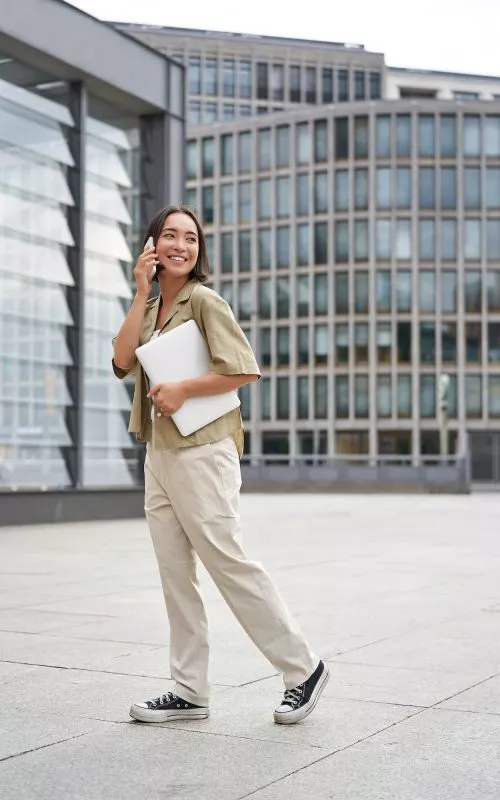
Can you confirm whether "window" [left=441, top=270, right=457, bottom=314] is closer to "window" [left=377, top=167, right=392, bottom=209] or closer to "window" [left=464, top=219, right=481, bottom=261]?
"window" [left=464, top=219, right=481, bottom=261]

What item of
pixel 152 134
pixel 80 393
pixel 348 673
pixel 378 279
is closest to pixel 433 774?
pixel 348 673

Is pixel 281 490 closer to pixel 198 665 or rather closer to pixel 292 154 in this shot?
pixel 292 154

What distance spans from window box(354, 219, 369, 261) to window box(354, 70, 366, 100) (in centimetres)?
2054

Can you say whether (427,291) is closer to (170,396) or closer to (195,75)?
(195,75)

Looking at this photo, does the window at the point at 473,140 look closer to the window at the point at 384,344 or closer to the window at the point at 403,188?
the window at the point at 403,188

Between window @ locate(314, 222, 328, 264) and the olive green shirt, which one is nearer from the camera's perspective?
the olive green shirt

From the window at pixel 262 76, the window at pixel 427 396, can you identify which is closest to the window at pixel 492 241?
the window at pixel 427 396

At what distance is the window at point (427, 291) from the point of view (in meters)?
72.0

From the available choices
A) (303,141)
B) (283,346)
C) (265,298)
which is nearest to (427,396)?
(283,346)

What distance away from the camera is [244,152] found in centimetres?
7644

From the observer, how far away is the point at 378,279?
72250 millimetres

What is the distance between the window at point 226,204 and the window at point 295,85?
15.6 m

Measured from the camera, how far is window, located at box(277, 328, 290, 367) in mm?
74125

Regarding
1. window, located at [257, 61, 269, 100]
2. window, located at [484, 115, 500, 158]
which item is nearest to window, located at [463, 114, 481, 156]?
window, located at [484, 115, 500, 158]
